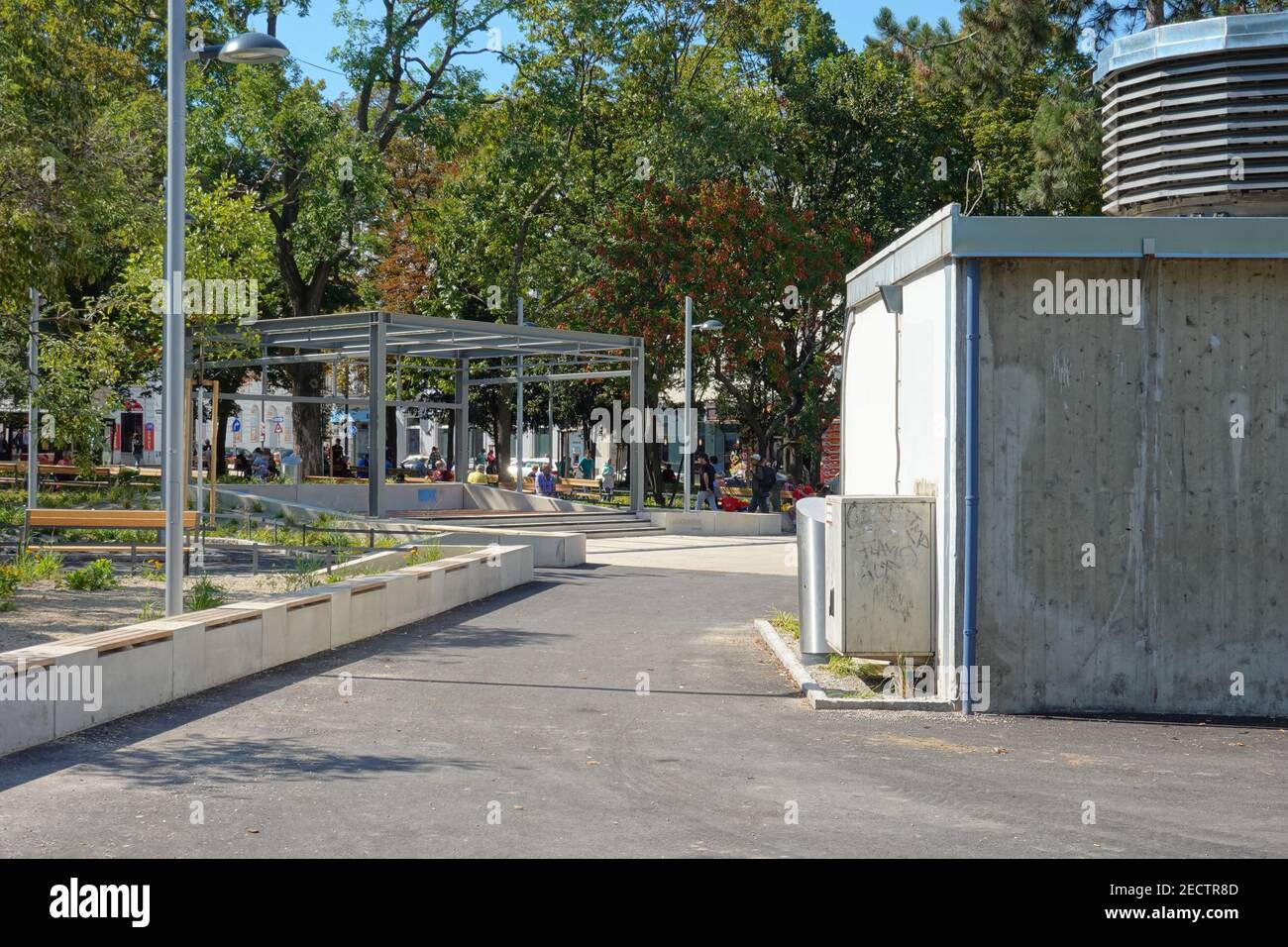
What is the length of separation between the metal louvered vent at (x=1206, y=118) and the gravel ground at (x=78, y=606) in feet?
30.8

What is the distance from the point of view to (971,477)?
10.5m

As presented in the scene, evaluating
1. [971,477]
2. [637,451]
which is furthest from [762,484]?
[971,477]

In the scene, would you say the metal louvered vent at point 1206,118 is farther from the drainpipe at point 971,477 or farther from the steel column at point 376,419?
the steel column at point 376,419

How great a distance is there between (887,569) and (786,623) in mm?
3988

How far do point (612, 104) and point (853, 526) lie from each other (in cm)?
3332

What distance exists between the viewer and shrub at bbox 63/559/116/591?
14.9m

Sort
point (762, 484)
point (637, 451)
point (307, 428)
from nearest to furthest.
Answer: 1. point (637, 451)
2. point (762, 484)
3. point (307, 428)

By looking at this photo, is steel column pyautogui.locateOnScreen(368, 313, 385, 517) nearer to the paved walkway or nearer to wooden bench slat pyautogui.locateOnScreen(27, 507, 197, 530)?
wooden bench slat pyautogui.locateOnScreen(27, 507, 197, 530)

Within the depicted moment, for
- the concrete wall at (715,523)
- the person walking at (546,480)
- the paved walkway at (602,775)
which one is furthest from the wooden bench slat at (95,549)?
the person walking at (546,480)

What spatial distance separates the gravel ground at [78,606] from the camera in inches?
461

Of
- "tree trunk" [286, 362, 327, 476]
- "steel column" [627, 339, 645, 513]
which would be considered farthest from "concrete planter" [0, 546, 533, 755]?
"tree trunk" [286, 362, 327, 476]

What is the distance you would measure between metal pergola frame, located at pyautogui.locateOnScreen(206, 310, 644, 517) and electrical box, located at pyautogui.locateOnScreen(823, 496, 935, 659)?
1710 centimetres

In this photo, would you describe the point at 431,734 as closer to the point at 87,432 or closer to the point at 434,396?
the point at 87,432

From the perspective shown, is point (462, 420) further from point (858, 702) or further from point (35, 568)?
point (858, 702)
